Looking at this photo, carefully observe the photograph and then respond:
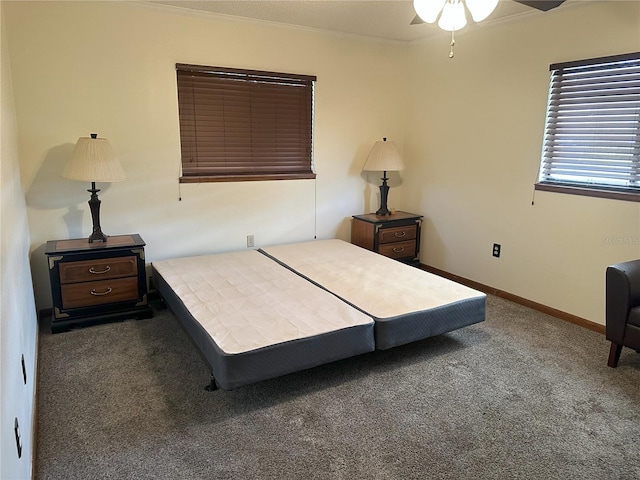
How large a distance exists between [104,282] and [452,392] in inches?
100

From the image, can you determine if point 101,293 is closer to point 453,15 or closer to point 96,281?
point 96,281

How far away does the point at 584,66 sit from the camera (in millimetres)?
3184

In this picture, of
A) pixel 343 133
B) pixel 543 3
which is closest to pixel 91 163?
pixel 343 133

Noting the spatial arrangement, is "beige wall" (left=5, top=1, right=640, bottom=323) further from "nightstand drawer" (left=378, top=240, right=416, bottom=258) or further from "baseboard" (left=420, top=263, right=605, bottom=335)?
"nightstand drawer" (left=378, top=240, right=416, bottom=258)

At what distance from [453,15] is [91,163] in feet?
8.31

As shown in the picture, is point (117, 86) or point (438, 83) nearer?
point (117, 86)

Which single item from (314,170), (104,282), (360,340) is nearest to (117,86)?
(104,282)

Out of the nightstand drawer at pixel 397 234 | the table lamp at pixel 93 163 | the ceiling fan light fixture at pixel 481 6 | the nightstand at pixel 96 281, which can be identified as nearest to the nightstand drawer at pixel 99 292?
the nightstand at pixel 96 281

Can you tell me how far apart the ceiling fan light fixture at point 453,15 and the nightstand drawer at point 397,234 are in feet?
7.65

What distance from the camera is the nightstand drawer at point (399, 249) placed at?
4.49 metres

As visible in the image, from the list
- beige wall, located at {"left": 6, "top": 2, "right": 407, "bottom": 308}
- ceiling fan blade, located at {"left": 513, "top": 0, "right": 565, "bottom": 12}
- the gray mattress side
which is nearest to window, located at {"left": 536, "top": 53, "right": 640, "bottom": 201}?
ceiling fan blade, located at {"left": 513, "top": 0, "right": 565, "bottom": 12}

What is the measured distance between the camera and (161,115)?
366cm

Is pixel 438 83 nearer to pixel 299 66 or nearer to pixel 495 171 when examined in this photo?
pixel 495 171

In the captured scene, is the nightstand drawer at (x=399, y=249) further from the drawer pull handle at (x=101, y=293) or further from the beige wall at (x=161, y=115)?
the drawer pull handle at (x=101, y=293)
